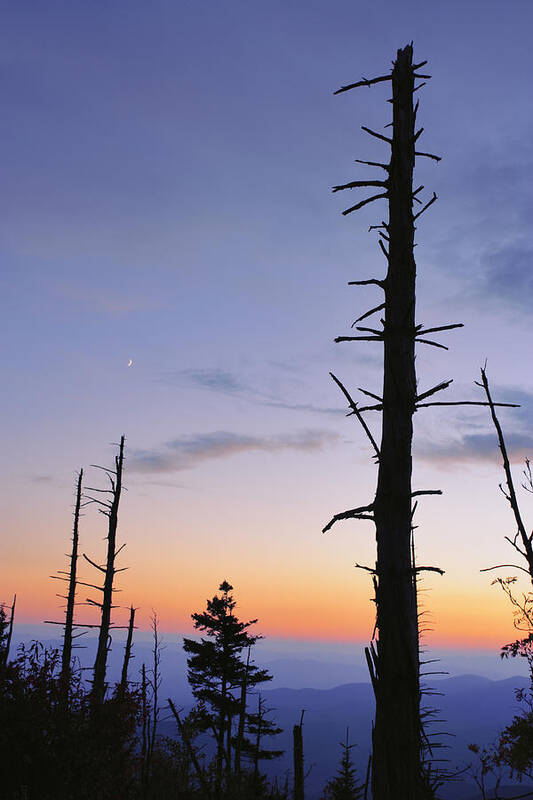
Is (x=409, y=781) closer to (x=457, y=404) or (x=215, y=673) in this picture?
(x=457, y=404)

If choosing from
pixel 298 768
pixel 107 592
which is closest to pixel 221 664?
pixel 107 592

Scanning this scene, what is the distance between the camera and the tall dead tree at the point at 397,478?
5.38 m

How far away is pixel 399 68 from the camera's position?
6945 millimetres

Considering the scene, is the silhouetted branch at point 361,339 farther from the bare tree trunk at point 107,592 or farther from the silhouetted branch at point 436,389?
Answer: the bare tree trunk at point 107,592

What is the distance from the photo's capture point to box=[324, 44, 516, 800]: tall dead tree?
212 inches

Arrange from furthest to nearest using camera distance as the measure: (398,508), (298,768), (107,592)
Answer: (107,592) < (298,768) < (398,508)

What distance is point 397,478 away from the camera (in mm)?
5922

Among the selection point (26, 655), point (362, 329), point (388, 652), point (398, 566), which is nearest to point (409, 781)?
point (388, 652)

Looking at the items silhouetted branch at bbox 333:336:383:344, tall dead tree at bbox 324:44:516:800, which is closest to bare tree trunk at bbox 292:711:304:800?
tall dead tree at bbox 324:44:516:800

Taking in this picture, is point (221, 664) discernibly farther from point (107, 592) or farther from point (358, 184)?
point (358, 184)

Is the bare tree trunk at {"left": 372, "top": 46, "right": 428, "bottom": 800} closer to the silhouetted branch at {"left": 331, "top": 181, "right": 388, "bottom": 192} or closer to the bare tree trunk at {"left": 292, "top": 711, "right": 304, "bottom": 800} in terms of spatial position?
the silhouetted branch at {"left": 331, "top": 181, "right": 388, "bottom": 192}

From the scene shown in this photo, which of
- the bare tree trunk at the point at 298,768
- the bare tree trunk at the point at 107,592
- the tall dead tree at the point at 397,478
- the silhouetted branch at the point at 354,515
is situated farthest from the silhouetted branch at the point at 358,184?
the bare tree trunk at the point at 107,592

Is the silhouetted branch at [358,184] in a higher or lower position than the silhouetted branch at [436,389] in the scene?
higher

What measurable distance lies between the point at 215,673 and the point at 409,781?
3505cm
